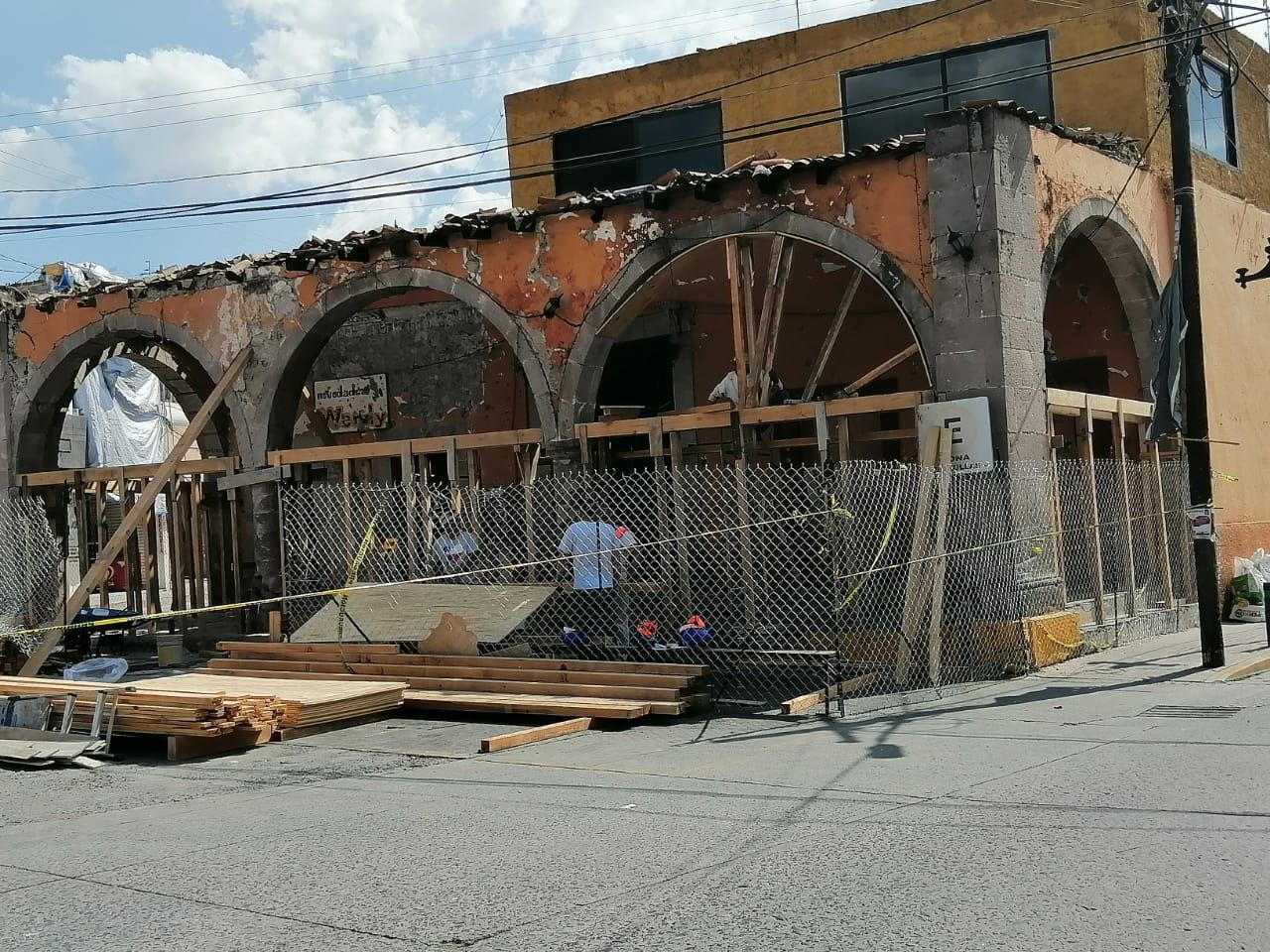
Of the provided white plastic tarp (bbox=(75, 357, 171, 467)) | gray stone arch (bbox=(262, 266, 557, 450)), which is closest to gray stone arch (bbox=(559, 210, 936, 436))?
gray stone arch (bbox=(262, 266, 557, 450))

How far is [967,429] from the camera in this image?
12.2 m

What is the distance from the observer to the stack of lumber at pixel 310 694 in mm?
9977

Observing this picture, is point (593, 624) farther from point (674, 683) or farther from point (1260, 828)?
point (1260, 828)

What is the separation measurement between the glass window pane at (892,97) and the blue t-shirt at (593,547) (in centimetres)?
878

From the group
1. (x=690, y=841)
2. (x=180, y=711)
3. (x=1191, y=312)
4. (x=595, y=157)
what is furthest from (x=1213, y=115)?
(x=690, y=841)

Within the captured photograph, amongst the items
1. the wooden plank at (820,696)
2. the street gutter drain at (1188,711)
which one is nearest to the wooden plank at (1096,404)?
the street gutter drain at (1188,711)

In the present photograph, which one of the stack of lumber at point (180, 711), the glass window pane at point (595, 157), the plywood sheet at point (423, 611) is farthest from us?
the glass window pane at point (595, 157)

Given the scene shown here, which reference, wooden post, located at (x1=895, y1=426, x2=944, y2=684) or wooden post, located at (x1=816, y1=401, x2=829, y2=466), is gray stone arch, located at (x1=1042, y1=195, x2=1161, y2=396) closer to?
wooden post, located at (x1=816, y1=401, x2=829, y2=466)

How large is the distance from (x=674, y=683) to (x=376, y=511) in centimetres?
456

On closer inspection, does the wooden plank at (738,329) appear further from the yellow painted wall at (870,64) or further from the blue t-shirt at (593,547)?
the yellow painted wall at (870,64)

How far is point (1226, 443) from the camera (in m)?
16.5

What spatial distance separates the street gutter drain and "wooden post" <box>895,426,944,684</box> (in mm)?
1969

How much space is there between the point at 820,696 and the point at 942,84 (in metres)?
11.6

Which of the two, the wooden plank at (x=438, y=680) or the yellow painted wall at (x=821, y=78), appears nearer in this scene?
the wooden plank at (x=438, y=680)
